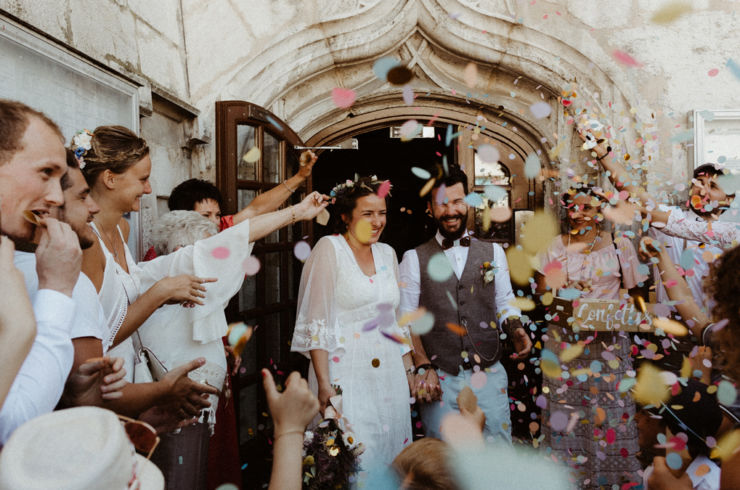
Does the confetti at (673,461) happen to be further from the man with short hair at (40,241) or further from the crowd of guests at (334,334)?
the man with short hair at (40,241)

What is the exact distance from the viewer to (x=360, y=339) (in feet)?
7.59

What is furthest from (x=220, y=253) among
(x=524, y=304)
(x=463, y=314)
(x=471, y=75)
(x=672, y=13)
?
(x=672, y=13)

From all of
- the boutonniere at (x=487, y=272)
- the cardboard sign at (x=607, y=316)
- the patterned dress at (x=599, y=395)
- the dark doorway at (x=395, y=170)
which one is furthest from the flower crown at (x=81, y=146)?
the dark doorway at (x=395, y=170)

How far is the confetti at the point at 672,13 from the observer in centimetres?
331

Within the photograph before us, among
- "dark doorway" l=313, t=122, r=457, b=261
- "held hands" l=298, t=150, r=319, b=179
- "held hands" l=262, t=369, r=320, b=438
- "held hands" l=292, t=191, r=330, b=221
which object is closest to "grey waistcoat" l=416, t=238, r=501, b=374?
"held hands" l=292, t=191, r=330, b=221

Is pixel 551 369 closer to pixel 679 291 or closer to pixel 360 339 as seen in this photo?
→ pixel 679 291

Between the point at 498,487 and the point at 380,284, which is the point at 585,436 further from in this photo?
the point at 498,487

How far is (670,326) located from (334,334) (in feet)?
6.22

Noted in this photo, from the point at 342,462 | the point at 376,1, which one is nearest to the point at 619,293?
the point at 342,462

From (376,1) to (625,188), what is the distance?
6.79ft

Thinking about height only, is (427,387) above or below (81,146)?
below

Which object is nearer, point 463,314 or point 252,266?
point 463,314

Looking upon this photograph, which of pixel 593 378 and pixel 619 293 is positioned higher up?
pixel 619 293

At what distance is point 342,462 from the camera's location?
1.62 meters
